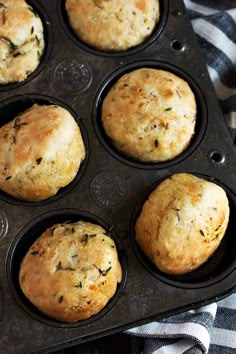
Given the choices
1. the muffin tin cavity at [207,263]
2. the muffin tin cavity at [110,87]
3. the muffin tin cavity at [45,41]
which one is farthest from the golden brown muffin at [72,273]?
the muffin tin cavity at [45,41]

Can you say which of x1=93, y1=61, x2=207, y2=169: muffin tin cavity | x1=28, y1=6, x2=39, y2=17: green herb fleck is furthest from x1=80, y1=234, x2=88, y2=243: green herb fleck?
x1=28, y1=6, x2=39, y2=17: green herb fleck

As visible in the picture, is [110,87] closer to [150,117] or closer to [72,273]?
[150,117]

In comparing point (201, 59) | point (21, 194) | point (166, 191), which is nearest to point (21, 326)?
point (21, 194)

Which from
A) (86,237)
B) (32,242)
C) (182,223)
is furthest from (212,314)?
(32,242)

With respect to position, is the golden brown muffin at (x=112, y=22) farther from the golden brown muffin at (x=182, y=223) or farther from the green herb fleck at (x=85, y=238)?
the green herb fleck at (x=85, y=238)

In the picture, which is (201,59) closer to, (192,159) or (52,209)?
(192,159)

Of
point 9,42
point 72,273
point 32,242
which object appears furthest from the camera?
point 9,42

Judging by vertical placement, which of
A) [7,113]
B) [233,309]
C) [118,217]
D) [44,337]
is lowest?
[233,309]

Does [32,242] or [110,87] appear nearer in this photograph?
[32,242]
